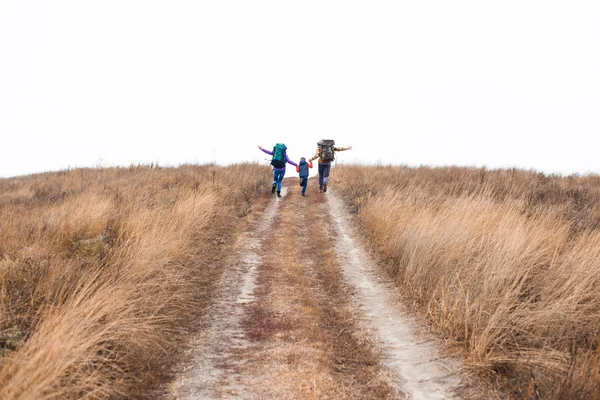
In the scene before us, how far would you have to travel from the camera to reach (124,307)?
536 centimetres

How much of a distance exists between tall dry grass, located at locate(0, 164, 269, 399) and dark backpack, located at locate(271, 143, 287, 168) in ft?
19.5

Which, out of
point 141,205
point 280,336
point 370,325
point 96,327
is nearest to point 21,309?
point 96,327

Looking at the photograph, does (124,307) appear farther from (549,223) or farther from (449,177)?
(449,177)

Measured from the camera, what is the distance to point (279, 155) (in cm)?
1741

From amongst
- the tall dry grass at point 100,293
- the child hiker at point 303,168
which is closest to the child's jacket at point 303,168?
the child hiker at point 303,168

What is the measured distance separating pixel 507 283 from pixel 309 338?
2.90m

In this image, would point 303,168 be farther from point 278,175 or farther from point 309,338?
point 309,338

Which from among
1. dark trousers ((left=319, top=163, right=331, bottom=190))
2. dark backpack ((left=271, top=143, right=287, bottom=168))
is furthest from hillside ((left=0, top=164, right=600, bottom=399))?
dark trousers ((left=319, top=163, right=331, bottom=190))

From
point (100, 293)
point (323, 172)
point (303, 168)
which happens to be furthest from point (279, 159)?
point (100, 293)

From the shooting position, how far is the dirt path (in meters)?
4.44

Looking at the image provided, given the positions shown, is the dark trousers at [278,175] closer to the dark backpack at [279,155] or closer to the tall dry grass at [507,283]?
the dark backpack at [279,155]

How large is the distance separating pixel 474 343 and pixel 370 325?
5.32 ft

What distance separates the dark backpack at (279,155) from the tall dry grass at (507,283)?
5804mm

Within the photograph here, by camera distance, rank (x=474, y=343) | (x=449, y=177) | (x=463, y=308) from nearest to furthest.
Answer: (x=474, y=343) → (x=463, y=308) → (x=449, y=177)
